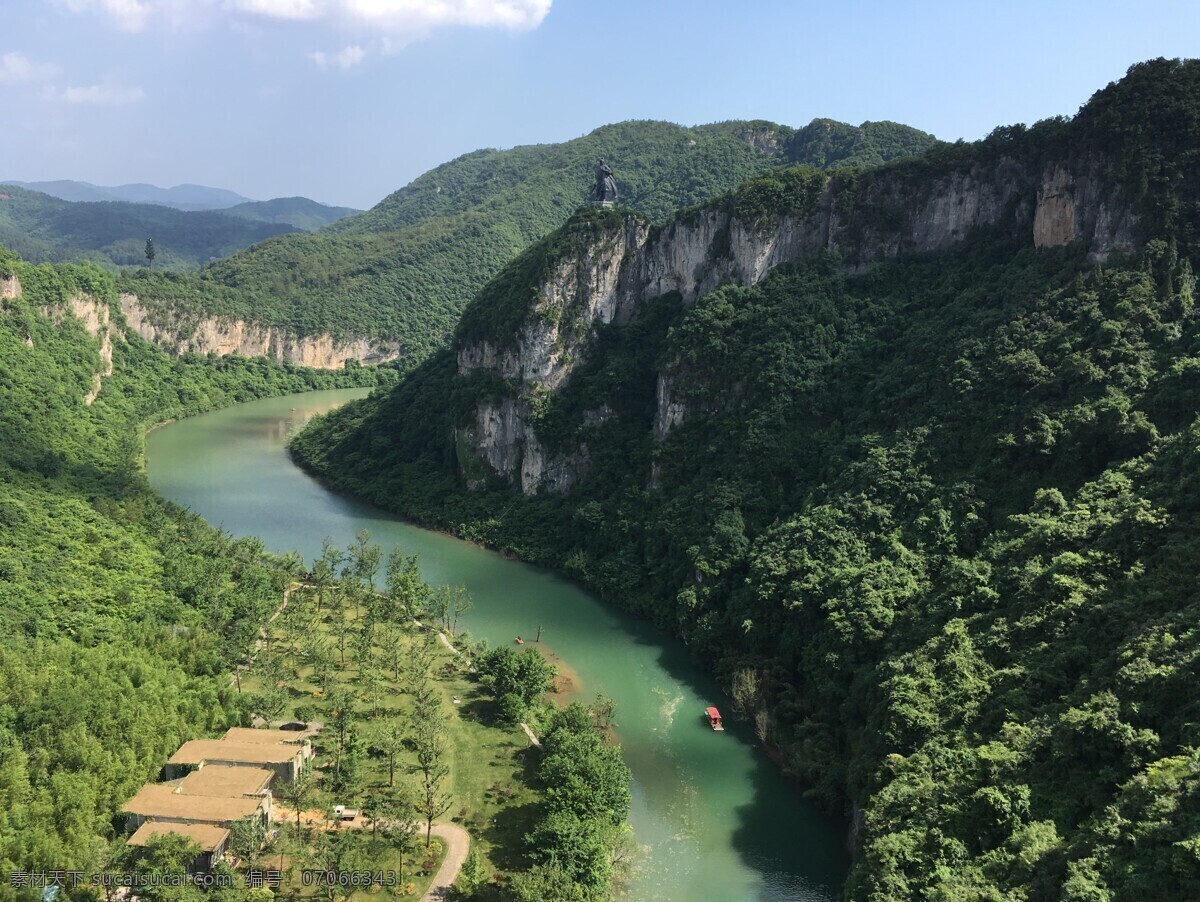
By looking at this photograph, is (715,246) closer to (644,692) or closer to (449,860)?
(644,692)

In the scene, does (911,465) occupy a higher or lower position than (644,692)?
higher

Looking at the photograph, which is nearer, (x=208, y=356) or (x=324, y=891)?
(x=324, y=891)

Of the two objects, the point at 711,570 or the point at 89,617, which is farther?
the point at 711,570

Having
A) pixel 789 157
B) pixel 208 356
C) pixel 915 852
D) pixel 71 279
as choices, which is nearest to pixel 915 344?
pixel 915 852

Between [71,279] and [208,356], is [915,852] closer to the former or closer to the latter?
[71,279]

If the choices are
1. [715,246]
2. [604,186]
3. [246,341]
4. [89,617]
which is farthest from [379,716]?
[246,341]
